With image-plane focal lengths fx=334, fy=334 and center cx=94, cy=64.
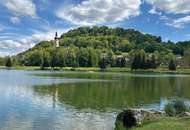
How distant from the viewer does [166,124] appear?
81.1 ft

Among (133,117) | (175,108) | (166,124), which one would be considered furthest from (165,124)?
(175,108)

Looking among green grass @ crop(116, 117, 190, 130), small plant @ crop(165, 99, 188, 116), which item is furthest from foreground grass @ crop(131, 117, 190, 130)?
small plant @ crop(165, 99, 188, 116)

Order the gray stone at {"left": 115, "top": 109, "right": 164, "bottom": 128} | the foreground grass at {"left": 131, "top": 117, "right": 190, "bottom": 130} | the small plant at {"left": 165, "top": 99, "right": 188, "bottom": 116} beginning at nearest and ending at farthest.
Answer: the foreground grass at {"left": 131, "top": 117, "right": 190, "bottom": 130}, the gray stone at {"left": 115, "top": 109, "right": 164, "bottom": 128}, the small plant at {"left": 165, "top": 99, "right": 188, "bottom": 116}

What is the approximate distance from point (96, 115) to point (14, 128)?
428 inches

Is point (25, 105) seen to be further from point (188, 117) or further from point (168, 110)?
point (188, 117)

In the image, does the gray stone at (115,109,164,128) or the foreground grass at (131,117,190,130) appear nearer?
the foreground grass at (131,117,190,130)

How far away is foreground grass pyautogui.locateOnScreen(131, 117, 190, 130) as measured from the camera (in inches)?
929

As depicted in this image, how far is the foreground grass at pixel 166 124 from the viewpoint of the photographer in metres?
23.6

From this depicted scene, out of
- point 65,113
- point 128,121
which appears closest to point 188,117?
point 128,121

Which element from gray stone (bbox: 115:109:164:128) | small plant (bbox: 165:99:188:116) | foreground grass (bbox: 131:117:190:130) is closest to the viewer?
foreground grass (bbox: 131:117:190:130)

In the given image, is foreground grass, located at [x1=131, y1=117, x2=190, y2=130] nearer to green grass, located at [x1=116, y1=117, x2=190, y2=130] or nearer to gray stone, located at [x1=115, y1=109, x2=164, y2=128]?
green grass, located at [x1=116, y1=117, x2=190, y2=130]

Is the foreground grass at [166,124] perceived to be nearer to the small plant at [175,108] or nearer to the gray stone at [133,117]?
the gray stone at [133,117]

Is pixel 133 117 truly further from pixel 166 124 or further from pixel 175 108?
pixel 175 108

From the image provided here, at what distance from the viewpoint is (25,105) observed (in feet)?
146
